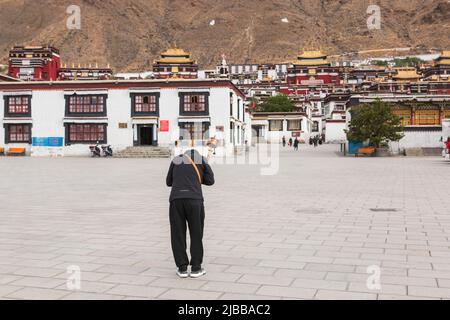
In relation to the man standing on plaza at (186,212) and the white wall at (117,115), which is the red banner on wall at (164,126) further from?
the man standing on plaza at (186,212)

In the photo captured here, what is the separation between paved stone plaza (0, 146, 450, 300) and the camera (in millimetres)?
6160

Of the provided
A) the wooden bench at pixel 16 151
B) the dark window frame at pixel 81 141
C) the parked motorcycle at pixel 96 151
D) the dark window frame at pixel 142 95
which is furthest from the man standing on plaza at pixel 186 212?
the wooden bench at pixel 16 151

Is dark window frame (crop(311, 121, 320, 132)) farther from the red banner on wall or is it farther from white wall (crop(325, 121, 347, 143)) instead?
the red banner on wall

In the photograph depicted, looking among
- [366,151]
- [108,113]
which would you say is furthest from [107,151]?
[366,151]

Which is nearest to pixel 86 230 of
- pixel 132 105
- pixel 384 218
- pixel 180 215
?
pixel 180 215

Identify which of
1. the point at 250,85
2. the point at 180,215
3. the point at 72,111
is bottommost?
the point at 180,215

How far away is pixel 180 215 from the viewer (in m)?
6.66

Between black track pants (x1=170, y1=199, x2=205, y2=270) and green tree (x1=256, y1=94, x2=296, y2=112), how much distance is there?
8489cm

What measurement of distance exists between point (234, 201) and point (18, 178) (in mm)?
11138

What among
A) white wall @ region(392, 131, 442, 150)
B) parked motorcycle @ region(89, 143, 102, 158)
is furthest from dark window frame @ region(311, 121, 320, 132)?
parked motorcycle @ region(89, 143, 102, 158)

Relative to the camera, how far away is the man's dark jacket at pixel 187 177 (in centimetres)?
663

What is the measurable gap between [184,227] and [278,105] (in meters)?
85.5

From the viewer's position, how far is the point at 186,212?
6.66 m
